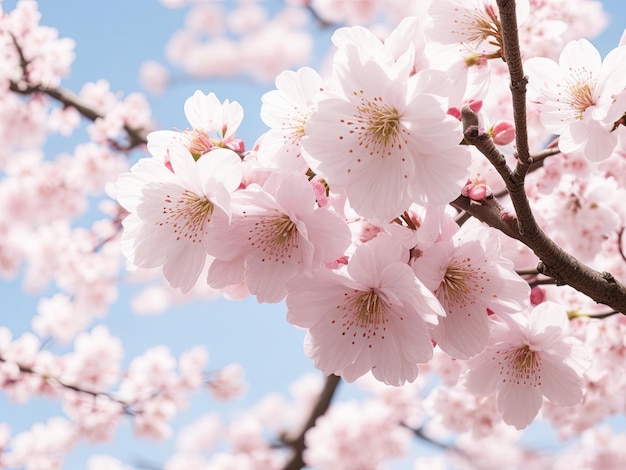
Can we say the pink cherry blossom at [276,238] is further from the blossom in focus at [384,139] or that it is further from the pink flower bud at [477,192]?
the pink flower bud at [477,192]

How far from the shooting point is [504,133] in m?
0.99

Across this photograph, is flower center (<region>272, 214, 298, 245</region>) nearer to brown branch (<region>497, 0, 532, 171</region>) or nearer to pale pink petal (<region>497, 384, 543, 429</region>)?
brown branch (<region>497, 0, 532, 171</region>)

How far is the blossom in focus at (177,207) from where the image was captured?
2.80 ft

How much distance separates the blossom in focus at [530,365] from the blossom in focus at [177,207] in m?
0.52

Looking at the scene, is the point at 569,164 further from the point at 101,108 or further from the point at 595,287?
the point at 101,108

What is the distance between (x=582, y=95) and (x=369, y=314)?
0.51 m

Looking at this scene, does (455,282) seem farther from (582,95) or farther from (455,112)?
(582,95)

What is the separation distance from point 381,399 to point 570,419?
2.67m

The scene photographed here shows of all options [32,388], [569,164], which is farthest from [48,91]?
[569,164]

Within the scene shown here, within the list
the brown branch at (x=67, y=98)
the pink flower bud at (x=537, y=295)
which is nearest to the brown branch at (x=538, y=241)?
the pink flower bud at (x=537, y=295)

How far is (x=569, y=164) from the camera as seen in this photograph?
1.78 metres

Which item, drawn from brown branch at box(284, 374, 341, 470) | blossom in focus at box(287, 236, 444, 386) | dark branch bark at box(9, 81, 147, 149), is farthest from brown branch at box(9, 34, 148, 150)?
blossom in focus at box(287, 236, 444, 386)

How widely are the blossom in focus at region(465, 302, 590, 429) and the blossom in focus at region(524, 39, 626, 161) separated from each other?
0.29m

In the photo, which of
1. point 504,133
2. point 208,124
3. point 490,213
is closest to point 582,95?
point 504,133
